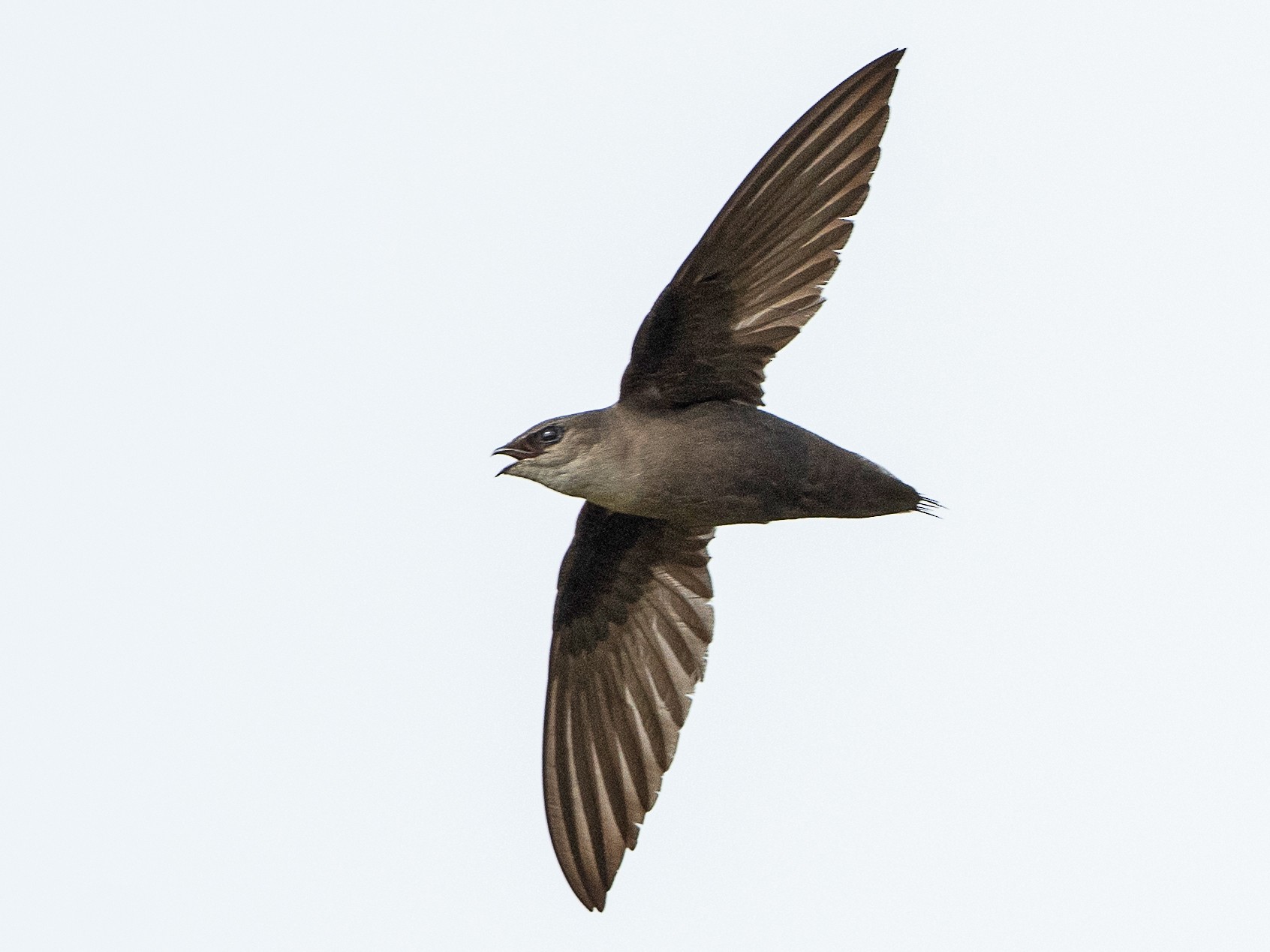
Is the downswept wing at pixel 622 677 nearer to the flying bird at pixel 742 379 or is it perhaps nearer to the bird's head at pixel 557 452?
the flying bird at pixel 742 379

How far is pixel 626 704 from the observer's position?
10.1 meters

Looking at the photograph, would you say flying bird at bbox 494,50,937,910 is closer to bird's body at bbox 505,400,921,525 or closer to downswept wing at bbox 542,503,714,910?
bird's body at bbox 505,400,921,525

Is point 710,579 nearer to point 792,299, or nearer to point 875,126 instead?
point 792,299

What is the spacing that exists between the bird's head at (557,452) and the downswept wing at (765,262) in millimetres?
261

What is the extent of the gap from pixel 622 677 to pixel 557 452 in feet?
5.24

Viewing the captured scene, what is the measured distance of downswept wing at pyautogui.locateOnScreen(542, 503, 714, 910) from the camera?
988 centimetres

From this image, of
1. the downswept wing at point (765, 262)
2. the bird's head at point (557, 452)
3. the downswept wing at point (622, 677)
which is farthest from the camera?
the downswept wing at point (622, 677)

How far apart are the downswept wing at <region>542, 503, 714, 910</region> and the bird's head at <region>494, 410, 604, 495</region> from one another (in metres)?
0.89

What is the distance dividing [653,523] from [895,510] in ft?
4.20

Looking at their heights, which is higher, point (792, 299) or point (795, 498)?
point (792, 299)

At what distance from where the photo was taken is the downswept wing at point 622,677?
9.88 m

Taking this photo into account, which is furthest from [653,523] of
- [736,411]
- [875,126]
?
[875,126]

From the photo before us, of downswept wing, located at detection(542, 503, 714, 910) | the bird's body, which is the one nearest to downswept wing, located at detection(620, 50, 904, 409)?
the bird's body

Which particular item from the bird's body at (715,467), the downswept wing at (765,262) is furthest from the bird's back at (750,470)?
the downswept wing at (765,262)
